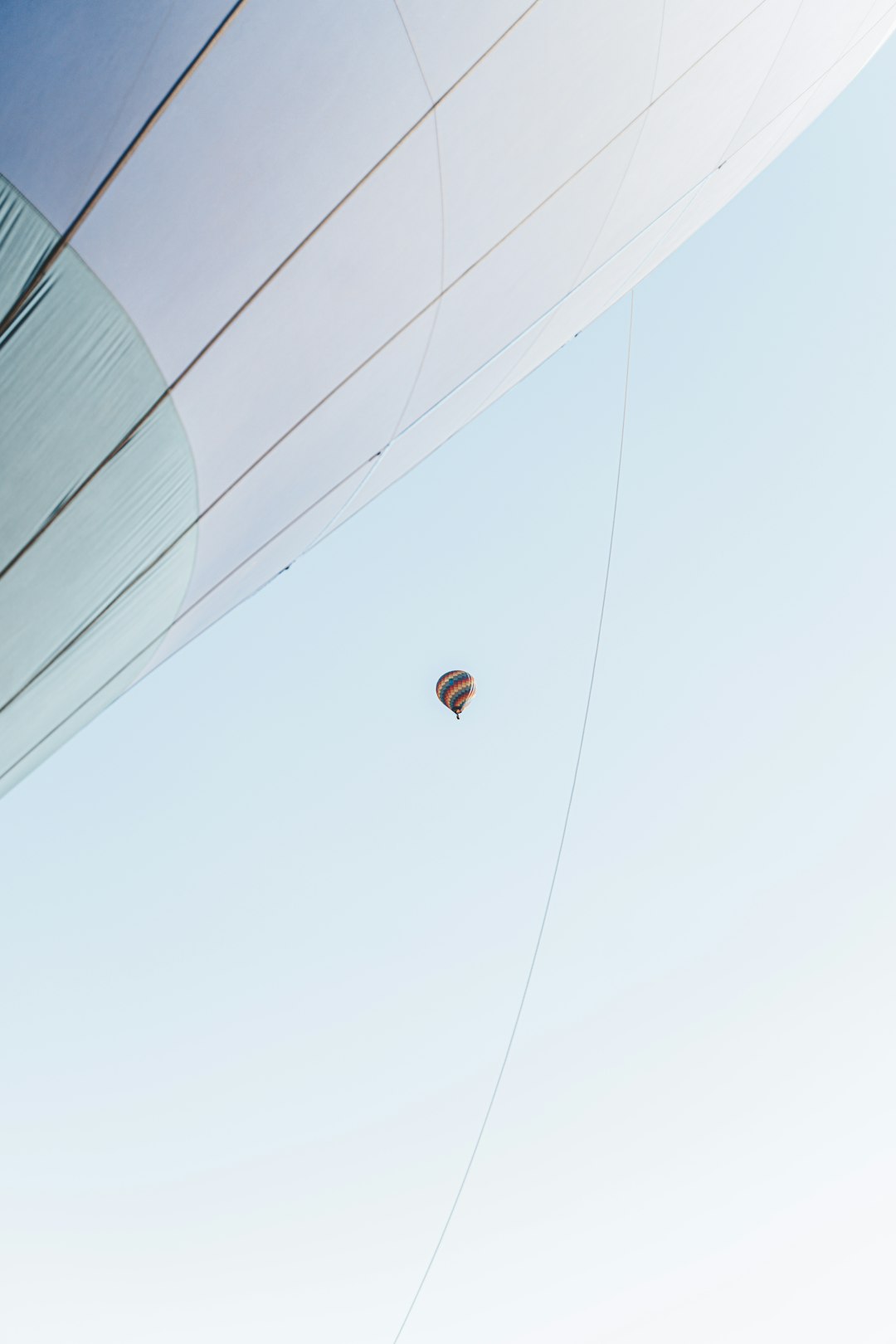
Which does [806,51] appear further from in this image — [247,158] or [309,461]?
[247,158]

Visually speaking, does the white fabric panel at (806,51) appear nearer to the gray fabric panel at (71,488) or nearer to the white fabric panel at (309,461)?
the white fabric panel at (309,461)

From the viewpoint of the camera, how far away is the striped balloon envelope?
695 inches

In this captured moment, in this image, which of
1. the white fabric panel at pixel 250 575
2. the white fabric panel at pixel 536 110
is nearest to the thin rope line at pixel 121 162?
the white fabric panel at pixel 536 110

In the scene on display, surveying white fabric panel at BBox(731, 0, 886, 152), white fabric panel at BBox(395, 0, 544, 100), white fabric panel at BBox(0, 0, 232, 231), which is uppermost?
white fabric panel at BBox(731, 0, 886, 152)

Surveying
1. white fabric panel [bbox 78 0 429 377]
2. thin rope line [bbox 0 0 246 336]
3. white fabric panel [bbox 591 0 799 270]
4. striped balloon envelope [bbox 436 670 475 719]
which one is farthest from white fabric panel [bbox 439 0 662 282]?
striped balloon envelope [bbox 436 670 475 719]

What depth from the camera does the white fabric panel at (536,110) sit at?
5680mm

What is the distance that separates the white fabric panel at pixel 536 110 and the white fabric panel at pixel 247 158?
0.58 meters

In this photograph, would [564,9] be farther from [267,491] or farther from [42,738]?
[42,738]

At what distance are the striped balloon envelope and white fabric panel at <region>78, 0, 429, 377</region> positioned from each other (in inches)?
502

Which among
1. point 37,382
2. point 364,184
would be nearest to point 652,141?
point 364,184

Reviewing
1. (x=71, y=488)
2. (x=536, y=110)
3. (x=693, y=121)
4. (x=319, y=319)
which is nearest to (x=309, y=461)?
(x=319, y=319)

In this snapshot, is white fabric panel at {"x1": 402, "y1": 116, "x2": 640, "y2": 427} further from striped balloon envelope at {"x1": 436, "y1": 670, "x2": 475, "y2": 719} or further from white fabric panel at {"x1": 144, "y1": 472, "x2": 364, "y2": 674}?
striped balloon envelope at {"x1": 436, "y1": 670, "x2": 475, "y2": 719}

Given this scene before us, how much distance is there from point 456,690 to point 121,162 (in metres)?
13.6

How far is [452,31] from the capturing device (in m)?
5.21
